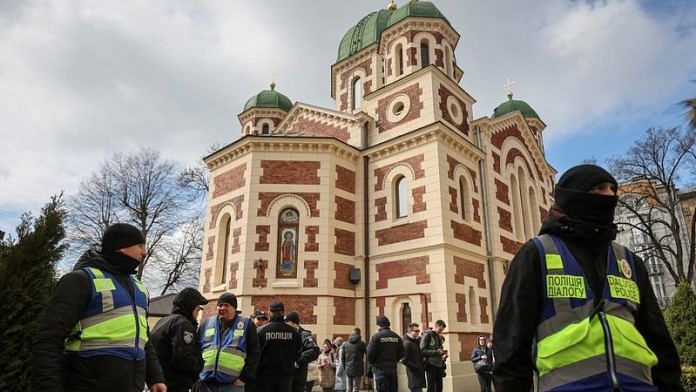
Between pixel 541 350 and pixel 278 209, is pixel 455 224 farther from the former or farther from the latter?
pixel 541 350

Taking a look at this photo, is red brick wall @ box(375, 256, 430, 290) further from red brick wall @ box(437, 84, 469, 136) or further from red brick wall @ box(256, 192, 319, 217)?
red brick wall @ box(437, 84, 469, 136)

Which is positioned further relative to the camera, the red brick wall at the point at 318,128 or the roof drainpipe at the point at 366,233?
the red brick wall at the point at 318,128

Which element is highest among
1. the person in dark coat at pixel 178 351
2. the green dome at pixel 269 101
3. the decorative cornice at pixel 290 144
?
the green dome at pixel 269 101

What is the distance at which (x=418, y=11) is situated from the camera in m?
20.2

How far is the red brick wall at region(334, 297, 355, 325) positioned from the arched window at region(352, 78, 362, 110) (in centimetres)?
1178

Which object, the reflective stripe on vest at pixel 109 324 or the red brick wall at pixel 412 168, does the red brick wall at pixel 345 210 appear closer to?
the red brick wall at pixel 412 168

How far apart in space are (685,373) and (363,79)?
63.4ft

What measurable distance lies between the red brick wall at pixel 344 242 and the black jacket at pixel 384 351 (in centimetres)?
737

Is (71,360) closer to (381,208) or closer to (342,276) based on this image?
(342,276)

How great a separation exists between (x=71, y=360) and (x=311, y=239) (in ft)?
42.7

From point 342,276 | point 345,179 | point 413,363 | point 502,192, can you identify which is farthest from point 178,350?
point 502,192

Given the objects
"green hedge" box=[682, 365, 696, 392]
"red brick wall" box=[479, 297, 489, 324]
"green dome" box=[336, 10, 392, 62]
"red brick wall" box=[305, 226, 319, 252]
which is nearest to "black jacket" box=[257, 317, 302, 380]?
"green hedge" box=[682, 365, 696, 392]

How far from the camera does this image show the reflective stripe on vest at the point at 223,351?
503cm

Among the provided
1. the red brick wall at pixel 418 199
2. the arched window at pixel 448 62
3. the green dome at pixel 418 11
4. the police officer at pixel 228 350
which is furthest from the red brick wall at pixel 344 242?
the police officer at pixel 228 350
